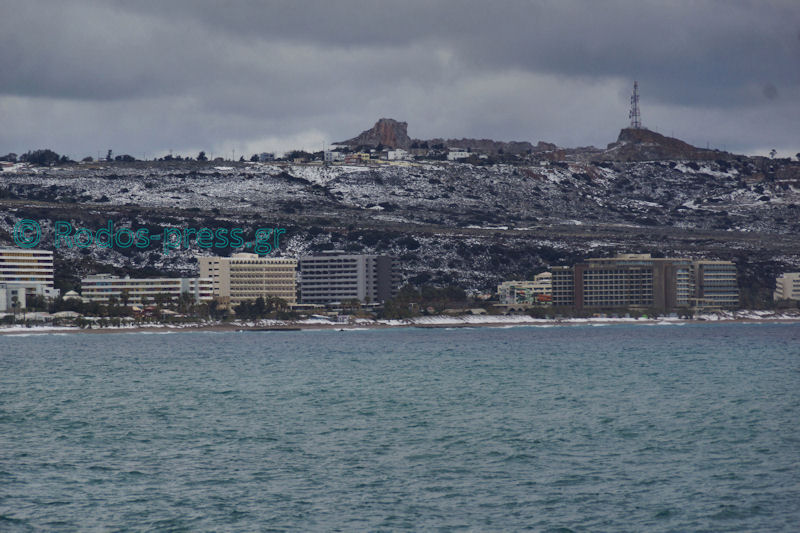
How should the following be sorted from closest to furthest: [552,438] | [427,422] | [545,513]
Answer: [545,513], [552,438], [427,422]

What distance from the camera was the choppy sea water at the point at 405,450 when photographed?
30.8m

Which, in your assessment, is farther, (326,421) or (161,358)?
(161,358)

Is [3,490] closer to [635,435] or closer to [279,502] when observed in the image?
[279,502]

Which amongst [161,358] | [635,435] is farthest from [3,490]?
[161,358]

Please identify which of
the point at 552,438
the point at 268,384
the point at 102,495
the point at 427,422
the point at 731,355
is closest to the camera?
the point at 102,495

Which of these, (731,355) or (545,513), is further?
(731,355)

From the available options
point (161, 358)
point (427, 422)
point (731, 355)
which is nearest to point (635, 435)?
point (427, 422)

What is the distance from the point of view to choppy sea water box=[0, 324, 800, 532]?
1212 inches

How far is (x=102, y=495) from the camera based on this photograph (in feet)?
109

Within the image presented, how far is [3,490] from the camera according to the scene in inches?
1337

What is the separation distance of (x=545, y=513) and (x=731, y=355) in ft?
240

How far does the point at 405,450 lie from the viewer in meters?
41.3

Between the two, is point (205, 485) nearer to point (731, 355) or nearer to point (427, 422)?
point (427, 422)

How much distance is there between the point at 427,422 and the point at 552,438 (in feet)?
23.9
